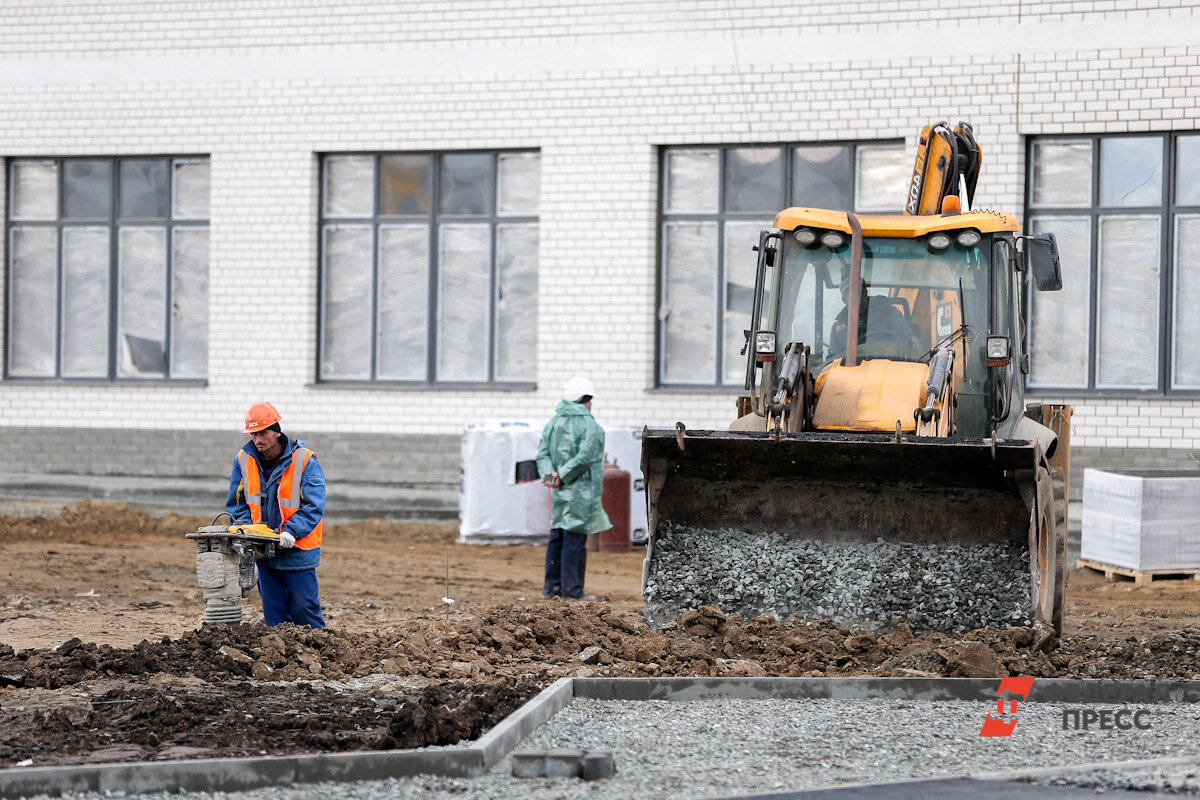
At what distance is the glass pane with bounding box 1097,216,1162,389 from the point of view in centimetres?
1623

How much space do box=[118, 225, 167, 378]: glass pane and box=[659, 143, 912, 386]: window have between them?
6.27 metres

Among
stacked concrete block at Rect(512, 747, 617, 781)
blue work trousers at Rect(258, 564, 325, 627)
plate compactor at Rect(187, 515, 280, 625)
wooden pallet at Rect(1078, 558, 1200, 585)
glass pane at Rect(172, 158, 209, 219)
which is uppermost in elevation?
glass pane at Rect(172, 158, 209, 219)

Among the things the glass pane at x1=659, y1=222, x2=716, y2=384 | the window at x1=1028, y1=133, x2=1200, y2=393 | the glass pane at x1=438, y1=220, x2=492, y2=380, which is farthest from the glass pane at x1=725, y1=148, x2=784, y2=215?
the glass pane at x1=438, y1=220, x2=492, y2=380

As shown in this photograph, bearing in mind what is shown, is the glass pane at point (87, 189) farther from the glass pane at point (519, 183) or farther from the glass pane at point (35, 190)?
the glass pane at point (519, 183)

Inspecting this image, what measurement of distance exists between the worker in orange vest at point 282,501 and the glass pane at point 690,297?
854cm

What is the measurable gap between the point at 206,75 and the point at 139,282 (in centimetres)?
269

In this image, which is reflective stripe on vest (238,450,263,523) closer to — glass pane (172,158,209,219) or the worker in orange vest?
the worker in orange vest

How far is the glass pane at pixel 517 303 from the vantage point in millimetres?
18047

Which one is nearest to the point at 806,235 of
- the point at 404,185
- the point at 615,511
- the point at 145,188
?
the point at 615,511

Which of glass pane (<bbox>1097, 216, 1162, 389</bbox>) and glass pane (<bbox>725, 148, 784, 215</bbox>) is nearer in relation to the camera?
glass pane (<bbox>1097, 216, 1162, 389</bbox>)

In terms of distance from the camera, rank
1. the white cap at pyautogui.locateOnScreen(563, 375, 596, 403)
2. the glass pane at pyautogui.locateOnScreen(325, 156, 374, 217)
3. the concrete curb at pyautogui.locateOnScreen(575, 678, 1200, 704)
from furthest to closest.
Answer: the glass pane at pyautogui.locateOnScreen(325, 156, 374, 217), the white cap at pyautogui.locateOnScreen(563, 375, 596, 403), the concrete curb at pyautogui.locateOnScreen(575, 678, 1200, 704)

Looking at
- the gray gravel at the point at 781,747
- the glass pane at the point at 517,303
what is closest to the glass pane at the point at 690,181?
the glass pane at the point at 517,303

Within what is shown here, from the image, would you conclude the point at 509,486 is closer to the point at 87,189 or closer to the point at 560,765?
the point at 87,189

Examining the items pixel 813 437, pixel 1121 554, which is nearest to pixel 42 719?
pixel 813 437
